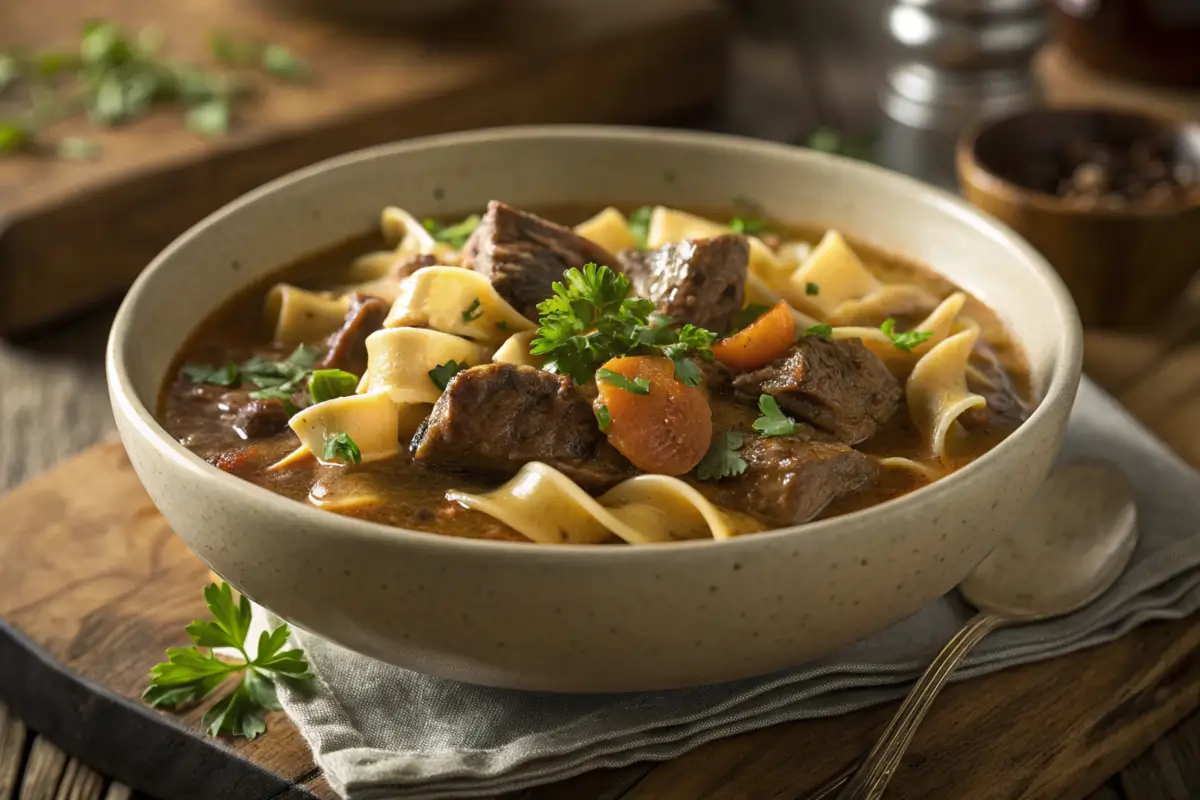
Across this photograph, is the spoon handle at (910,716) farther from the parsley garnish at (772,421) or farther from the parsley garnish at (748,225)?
the parsley garnish at (748,225)

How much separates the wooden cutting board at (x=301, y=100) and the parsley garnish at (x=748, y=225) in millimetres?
2863

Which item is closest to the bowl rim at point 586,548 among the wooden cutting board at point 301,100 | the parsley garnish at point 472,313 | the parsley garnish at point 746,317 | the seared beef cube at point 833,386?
the seared beef cube at point 833,386

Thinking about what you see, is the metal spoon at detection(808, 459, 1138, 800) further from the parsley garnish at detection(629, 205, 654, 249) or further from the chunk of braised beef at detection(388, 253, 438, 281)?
the chunk of braised beef at detection(388, 253, 438, 281)

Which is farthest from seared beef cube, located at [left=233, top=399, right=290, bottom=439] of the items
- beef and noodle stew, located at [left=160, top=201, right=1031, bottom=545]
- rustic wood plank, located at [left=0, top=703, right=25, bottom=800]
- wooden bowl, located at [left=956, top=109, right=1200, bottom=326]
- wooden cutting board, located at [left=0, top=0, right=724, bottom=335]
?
wooden bowl, located at [left=956, top=109, right=1200, bottom=326]

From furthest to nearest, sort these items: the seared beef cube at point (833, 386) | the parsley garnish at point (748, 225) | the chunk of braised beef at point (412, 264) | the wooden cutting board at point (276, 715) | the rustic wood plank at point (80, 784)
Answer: the parsley garnish at point (748, 225), the chunk of braised beef at point (412, 264), the seared beef cube at point (833, 386), the rustic wood plank at point (80, 784), the wooden cutting board at point (276, 715)

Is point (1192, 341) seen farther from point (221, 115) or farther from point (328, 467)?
point (221, 115)

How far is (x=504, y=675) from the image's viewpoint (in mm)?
3490

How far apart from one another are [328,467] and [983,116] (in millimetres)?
5196

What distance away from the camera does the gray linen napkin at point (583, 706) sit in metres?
3.55

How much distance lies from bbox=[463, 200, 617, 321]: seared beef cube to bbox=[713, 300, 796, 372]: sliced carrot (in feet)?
2.09

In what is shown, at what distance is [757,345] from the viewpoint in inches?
172

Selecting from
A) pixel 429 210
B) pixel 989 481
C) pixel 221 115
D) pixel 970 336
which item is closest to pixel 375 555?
pixel 989 481

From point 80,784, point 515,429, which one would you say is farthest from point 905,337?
point 80,784

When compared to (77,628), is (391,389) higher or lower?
higher
